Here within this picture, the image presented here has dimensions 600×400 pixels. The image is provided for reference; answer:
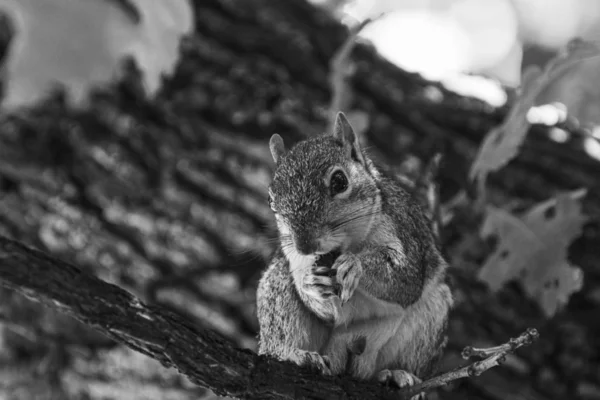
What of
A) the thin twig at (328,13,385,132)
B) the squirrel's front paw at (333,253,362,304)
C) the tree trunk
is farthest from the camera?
the tree trunk

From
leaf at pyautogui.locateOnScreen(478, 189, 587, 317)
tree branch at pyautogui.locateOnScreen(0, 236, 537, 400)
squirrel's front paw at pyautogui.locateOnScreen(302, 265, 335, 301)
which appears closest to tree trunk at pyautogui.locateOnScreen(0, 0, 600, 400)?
leaf at pyautogui.locateOnScreen(478, 189, 587, 317)

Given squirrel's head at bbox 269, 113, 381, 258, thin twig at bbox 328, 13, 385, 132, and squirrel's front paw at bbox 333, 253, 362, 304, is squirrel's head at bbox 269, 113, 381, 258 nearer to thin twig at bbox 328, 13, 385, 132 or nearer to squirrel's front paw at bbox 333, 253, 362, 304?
squirrel's front paw at bbox 333, 253, 362, 304

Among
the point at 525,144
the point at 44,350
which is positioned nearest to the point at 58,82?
the point at 44,350

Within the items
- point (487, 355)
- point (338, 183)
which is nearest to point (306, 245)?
point (338, 183)

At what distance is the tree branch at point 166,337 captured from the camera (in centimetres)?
139

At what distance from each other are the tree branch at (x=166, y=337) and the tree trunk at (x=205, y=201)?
1.26m

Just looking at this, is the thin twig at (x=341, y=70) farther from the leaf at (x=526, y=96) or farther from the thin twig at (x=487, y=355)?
the thin twig at (x=487, y=355)

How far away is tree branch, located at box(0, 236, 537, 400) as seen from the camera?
1.39 meters

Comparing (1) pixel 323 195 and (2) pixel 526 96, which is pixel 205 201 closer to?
(1) pixel 323 195

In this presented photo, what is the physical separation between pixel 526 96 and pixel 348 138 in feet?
2.08

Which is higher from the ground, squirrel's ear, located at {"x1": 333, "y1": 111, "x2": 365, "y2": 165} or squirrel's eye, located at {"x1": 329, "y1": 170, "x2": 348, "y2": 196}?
squirrel's ear, located at {"x1": 333, "y1": 111, "x2": 365, "y2": 165}

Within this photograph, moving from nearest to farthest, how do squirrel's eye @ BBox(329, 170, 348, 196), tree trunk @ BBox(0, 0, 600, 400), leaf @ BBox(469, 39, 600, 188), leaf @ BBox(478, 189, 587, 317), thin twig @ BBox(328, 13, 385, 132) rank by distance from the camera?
squirrel's eye @ BBox(329, 170, 348, 196) → leaf @ BBox(469, 39, 600, 188) → thin twig @ BBox(328, 13, 385, 132) → leaf @ BBox(478, 189, 587, 317) → tree trunk @ BBox(0, 0, 600, 400)

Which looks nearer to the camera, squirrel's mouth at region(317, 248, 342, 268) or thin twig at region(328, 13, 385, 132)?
squirrel's mouth at region(317, 248, 342, 268)

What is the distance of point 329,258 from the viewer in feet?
6.54
